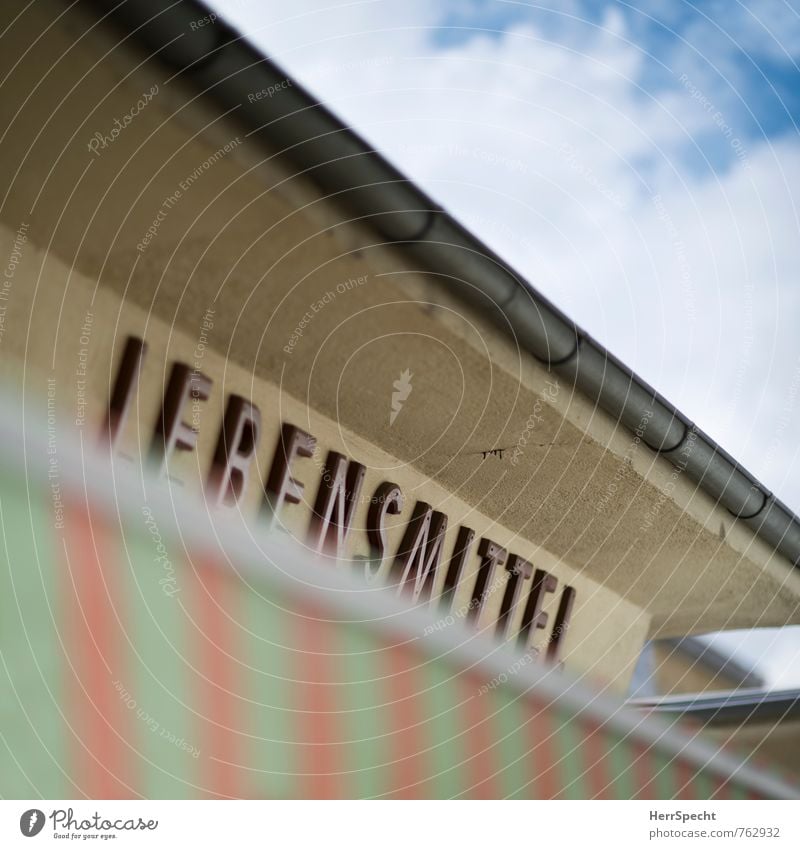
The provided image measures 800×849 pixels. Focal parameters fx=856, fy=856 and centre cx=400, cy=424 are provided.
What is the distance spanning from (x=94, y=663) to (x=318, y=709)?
417 millimetres

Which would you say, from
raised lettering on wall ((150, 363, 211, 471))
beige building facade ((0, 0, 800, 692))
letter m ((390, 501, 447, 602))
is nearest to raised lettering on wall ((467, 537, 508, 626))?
beige building facade ((0, 0, 800, 692))

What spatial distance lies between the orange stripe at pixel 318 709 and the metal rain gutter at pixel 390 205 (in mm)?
609

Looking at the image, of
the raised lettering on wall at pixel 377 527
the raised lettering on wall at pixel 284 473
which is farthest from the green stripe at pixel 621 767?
the raised lettering on wall at pixel 284 473

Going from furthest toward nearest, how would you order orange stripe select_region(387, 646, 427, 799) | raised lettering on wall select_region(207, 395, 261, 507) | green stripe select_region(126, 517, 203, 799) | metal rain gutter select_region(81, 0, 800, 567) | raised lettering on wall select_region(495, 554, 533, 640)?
raised lettering on wall select_region(495, 554, 533, 640), orange stripe select_region(387, 646, 427, 799), raised lettering on wall select_region(207, 395, 261, 507), green stripe select_region(126, 517, 203, 799), metal rain gutter select_region(81, 0, 800, 567)

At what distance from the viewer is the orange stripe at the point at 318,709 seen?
1361mm

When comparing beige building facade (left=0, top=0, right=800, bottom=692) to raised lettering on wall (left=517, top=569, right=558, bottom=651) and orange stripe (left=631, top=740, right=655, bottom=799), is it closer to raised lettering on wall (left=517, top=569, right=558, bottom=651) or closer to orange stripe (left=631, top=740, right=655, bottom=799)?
raised lettering on wall (left=517, top=569, right=558, bottom=651)

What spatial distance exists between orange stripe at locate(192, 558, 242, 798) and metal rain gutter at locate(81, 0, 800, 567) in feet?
1.94

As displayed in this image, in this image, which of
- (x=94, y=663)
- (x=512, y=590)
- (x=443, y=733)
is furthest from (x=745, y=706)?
(x=94, y=663)

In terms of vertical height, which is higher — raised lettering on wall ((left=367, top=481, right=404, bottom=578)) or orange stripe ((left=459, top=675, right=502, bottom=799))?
raised lettering on wall ((left=367, top=481, right=404, bottom=578))

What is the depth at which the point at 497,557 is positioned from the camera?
1.98 m

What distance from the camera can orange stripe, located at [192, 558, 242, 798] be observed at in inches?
48.5

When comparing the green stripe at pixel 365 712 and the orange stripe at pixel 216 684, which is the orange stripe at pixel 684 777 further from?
the orange stripe at pixel 216 684

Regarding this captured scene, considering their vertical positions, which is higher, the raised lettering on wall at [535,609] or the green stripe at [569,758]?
the raised lettering on wall at [535,609]
